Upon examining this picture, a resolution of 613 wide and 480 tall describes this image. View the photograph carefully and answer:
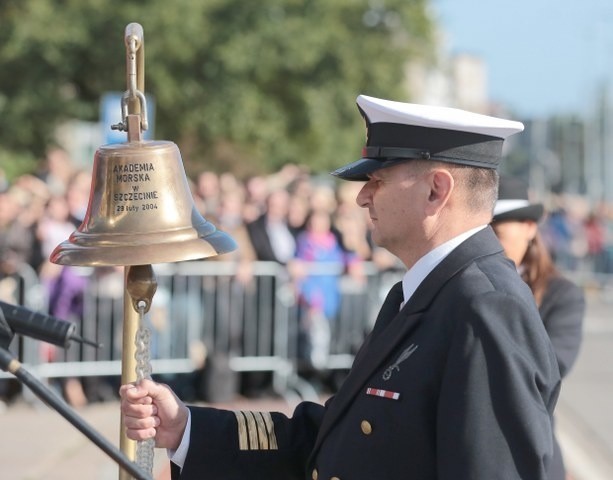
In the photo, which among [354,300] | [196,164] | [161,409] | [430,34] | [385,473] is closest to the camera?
[385,473]

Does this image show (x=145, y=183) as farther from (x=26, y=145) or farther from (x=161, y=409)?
(x=26, y=145)

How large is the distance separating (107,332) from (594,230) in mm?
19606

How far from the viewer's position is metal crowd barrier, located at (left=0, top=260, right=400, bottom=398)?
955 centimetres

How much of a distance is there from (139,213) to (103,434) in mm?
5150

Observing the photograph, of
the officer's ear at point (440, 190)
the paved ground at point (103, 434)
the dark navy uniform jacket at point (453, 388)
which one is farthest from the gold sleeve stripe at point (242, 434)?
the paved ground at point (103, 434)

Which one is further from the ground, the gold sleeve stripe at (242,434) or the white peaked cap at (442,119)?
the white peaked cap at (442,119)

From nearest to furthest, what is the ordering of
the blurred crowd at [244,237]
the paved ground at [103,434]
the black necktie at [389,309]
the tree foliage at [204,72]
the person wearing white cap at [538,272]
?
the black necktie at [389,309], the person wearing white cap at [538,272], the paved ground at [103,434], the blurred crowd at [244,237], the tree foliage at [204,72]

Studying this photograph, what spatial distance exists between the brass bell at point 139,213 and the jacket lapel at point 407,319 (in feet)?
1.30

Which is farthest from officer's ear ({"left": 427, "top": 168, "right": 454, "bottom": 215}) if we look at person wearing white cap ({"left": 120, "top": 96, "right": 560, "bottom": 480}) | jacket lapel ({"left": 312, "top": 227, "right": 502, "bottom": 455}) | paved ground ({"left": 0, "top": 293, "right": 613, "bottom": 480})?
paved ground ({"left": 0, "top": 293, "right": 613, "bottom": 480})

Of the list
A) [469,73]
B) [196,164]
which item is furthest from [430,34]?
[469,73]

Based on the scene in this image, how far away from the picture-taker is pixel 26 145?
25594 millimetres

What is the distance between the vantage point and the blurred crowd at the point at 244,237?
951 centimetres

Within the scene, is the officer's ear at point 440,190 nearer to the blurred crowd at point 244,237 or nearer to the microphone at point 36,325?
the microphone at point 36,325

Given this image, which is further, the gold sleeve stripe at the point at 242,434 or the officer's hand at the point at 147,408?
the gold sleeve stripe at the point at 242,434
